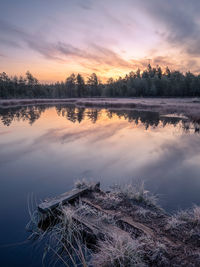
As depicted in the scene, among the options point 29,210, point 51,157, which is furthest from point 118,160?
point 29,210

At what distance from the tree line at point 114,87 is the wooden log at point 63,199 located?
231ft

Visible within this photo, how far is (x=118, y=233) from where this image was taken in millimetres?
3098

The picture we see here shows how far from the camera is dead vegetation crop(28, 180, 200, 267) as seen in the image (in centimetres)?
256

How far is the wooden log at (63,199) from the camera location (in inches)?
150

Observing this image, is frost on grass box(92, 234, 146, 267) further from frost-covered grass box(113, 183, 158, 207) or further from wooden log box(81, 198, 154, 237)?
frost-covered grass box(113, 183, 158, 207)

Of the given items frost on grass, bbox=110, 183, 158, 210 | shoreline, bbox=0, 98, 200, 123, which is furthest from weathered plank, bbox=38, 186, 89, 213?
shoreline, bbox=0, 98, 200, 123

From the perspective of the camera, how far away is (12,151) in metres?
8.83

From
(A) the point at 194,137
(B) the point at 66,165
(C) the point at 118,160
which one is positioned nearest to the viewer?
(B) the point at 66,165

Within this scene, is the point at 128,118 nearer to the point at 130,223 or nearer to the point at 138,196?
the point at 138,196

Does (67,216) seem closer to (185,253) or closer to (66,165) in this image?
(185,253)

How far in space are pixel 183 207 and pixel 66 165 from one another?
15.2ft

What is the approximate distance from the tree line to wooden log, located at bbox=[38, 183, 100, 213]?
70369 mm

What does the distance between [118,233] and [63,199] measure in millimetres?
1634

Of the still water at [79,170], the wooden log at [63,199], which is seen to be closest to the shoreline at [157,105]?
the still water at [79,170]
